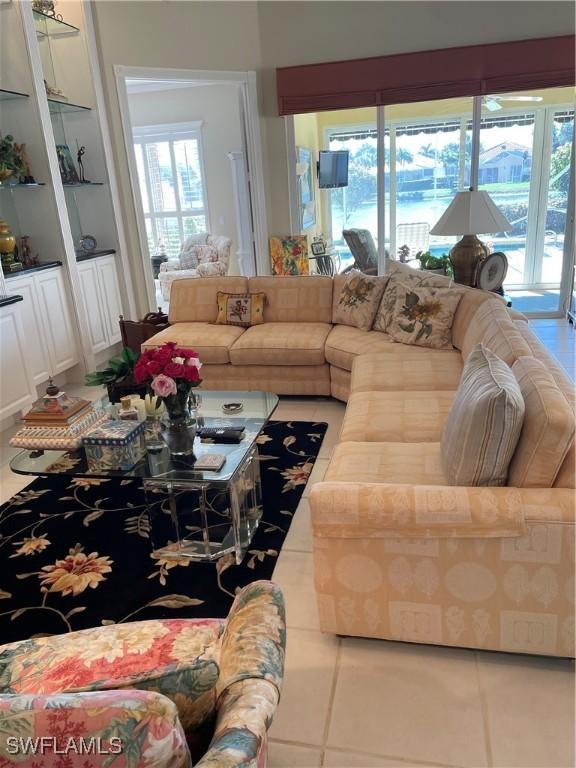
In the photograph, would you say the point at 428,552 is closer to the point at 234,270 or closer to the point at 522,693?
the point at 522,693

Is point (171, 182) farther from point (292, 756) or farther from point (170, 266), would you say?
point (292, 756)

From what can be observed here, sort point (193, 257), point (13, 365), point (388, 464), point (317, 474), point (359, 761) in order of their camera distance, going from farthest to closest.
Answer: point (193, 257) < point (13, 365) < point (317, 474) < point (388, 464) < point (359, 761)

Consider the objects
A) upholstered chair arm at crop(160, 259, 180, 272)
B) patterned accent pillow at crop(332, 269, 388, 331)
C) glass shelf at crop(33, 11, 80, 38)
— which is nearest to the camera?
patterned accent pillow at crop(332, 269, 388, 331)

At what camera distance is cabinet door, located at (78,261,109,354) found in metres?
4.91

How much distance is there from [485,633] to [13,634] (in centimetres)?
165

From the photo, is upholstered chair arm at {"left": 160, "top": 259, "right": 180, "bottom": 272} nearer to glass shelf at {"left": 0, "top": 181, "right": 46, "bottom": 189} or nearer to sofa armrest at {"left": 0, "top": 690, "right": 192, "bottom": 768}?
glass shelf at {"left": 0, "top": 181, "right": 46, "bottom": 189}

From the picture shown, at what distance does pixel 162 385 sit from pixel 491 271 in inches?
99.4

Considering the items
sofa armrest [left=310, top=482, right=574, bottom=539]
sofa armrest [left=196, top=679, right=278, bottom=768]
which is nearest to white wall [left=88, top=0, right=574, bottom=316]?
sofa armrest [left=310, top=482, right=574, bottom=539]

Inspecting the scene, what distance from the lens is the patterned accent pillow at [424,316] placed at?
3547 millimetres

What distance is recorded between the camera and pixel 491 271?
3.82m

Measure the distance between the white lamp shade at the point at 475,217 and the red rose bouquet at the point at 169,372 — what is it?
6.88 feet

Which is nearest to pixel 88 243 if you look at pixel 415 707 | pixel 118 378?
pixel 118 378

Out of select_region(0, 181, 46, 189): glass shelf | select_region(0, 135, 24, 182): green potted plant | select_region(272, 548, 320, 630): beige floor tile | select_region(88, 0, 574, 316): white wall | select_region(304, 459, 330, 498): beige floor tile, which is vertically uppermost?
select_region(88, 0, 574, 316): white wall

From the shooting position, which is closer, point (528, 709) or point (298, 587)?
point (528, 709)
